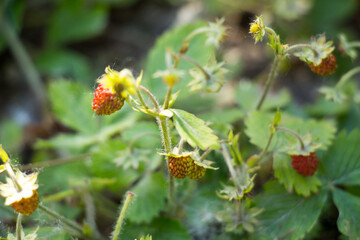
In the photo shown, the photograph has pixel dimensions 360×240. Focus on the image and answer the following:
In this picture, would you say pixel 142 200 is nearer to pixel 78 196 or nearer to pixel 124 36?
pixel 78 196

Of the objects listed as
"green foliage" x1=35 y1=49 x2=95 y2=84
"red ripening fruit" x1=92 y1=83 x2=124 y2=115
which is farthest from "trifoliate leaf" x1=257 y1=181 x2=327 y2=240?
"green foliage" x1=35 y1=49 x2=95 y2=84

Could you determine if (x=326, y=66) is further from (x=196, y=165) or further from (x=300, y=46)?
(x=196, y=165)

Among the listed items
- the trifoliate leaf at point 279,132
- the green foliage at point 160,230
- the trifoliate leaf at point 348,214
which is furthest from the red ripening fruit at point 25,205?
the trifoliate leaf at point 348,214

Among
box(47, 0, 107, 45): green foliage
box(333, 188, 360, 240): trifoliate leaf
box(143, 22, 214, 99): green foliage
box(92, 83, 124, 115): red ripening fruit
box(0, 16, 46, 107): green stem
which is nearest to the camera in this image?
box(92, 83, 124, 115): red ripening fruit

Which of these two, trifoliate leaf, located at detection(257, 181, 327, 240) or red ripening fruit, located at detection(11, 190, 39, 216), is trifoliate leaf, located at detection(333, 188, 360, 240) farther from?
red ripening fruit, located at detection(11, 190, 39, 216)

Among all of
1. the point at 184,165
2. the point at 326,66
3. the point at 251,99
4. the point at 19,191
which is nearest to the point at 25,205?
the point at 19,191

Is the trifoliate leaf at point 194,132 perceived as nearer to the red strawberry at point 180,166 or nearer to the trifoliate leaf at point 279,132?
the red strawberry at point 180,166
